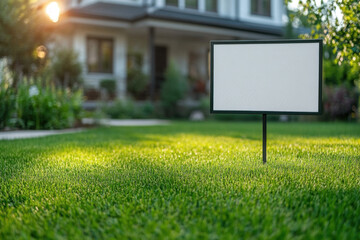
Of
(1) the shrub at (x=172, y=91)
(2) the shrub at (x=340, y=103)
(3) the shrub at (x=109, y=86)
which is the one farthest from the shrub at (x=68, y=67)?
(2) the shrub at (x=340, y=103)

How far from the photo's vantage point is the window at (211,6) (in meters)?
21.0

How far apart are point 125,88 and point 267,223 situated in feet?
52.5

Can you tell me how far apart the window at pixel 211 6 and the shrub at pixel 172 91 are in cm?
604

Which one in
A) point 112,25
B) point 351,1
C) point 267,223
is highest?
point 112,25

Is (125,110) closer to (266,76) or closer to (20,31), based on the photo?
(20,31)

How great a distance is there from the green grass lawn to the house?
12243mm

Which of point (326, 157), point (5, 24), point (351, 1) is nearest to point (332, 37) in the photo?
point (351, 1)

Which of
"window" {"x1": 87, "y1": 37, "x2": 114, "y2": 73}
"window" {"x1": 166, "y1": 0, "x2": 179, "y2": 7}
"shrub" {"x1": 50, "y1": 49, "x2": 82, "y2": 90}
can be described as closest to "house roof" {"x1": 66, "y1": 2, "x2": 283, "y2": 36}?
"window" {"x1": 166, "y1": 0, "x2": 179, "y2": 7}

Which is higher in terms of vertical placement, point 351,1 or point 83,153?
point 351,1

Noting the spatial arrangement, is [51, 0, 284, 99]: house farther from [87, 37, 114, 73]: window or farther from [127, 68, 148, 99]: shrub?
[127, 68, 148, 99]: shrub

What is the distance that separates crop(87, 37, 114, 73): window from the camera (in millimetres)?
18266

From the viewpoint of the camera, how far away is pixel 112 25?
680 inches

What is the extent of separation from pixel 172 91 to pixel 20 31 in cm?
647

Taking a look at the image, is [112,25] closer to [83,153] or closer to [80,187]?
[83,153]
